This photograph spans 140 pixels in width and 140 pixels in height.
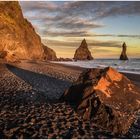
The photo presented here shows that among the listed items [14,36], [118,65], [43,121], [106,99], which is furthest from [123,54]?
[43,121]

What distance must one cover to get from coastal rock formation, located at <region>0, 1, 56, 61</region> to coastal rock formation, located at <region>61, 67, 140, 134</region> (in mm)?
47112

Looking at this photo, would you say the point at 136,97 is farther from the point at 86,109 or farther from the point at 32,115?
the point at 32,115

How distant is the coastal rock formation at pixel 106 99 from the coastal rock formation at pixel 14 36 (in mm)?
47112

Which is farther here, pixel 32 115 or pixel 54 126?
pixel 32 115

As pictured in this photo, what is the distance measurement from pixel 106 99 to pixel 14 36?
71715mm

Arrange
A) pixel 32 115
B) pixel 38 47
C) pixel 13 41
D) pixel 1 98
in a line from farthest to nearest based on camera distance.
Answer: pixel 38 47, pixel 13 41, pixel 1 98, pixel 32 115

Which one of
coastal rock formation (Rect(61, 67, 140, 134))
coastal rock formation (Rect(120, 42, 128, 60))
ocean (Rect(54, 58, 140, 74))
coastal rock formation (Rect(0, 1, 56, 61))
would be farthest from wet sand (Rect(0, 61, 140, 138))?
coastal rock formation (Rect(120, 42, 128, 60))

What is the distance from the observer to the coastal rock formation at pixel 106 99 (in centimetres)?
1212

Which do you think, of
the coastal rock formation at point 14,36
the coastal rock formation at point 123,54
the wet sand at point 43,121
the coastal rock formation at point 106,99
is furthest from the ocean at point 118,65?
the coastal rock formation at point 123,54

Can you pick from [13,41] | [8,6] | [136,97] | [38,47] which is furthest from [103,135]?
[38,47]

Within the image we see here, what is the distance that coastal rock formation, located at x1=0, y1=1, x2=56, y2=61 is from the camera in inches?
2972

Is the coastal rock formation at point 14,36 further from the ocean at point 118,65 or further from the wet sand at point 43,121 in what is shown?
the wet sand at point 43,121

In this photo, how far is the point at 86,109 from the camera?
1277cm

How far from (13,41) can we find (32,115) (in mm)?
69543
